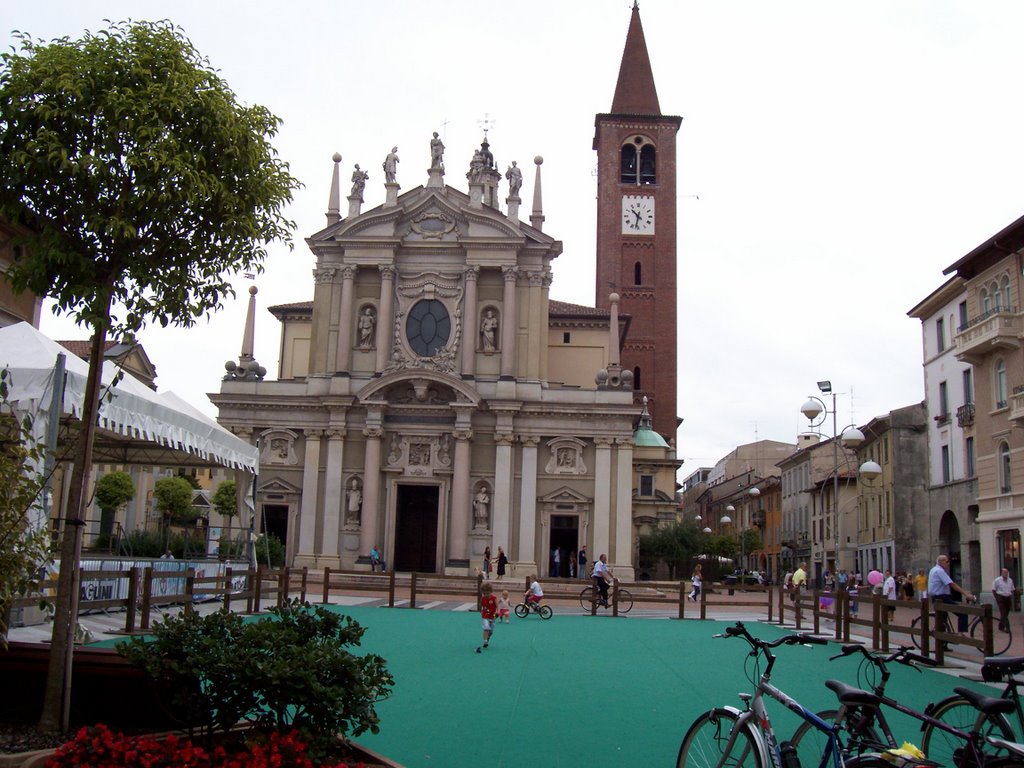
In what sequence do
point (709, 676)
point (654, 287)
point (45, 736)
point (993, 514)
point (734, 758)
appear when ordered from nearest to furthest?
point (734, 758), point (45, 736), point (709, 676), point (993, 514), point (654, 287)

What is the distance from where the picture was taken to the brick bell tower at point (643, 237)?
62812 millimetres

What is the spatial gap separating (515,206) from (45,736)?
3851 centimetres

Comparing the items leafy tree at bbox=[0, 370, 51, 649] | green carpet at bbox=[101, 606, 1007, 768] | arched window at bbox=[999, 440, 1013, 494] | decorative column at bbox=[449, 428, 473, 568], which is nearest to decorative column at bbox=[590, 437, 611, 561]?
decorative column at bbox=[449, 428, 473, 568]

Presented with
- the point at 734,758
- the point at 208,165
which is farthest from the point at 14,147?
the point at 734,758

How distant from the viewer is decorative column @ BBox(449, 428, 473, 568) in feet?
134

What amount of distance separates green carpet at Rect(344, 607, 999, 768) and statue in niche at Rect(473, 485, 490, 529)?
69.2ft

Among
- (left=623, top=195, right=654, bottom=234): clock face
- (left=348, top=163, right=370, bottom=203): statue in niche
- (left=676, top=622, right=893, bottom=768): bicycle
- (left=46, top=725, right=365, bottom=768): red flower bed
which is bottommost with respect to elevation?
(left=46, top=725, right=365, bottom=768): red flower bed

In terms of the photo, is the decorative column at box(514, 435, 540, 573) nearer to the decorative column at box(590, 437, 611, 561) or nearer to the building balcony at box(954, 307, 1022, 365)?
the decorative column at box(590, 437, 611, 561)

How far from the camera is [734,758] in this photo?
5973 millimetres

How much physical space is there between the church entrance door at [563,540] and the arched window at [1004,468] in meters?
16.2

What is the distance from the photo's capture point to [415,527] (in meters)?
42.7

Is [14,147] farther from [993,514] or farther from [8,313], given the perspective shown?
[993,514]

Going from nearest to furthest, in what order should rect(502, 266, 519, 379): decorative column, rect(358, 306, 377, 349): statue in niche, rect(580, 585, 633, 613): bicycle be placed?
rect(580, 585, 633, 613): bicycle
rect(502, 266, 519, 379): decorative column
rect(358, 306, 377, 349): statue in niche

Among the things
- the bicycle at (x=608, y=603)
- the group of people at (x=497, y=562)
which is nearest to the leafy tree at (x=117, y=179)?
the bicycle at (x=608, y=603)
